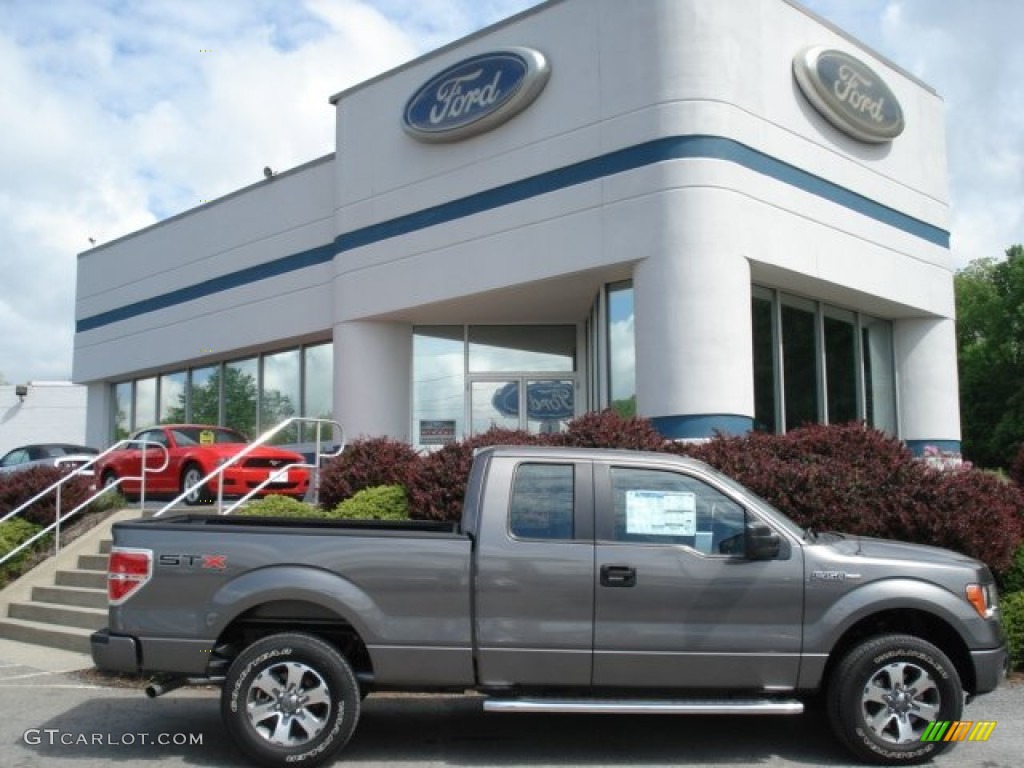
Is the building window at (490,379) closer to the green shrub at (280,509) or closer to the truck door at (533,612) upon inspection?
the green shrub at (280,509)

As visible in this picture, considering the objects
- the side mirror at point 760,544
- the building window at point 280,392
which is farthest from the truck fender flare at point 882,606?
the building window at point 280,392

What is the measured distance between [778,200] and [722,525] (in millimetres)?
9525

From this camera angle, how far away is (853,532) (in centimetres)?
912

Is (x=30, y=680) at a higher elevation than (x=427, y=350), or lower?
lower

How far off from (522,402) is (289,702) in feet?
39.9

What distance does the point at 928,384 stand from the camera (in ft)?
57.8

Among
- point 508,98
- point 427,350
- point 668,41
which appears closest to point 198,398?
point 427,350

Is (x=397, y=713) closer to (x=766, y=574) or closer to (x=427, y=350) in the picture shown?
(x=766, y=574)

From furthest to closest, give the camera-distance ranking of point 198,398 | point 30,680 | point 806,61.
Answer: point 198,398 < point 806,61 < point 30,680

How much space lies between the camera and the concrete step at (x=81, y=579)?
453 inches

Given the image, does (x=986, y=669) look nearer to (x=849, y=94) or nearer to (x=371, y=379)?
(x=849, y=94)
